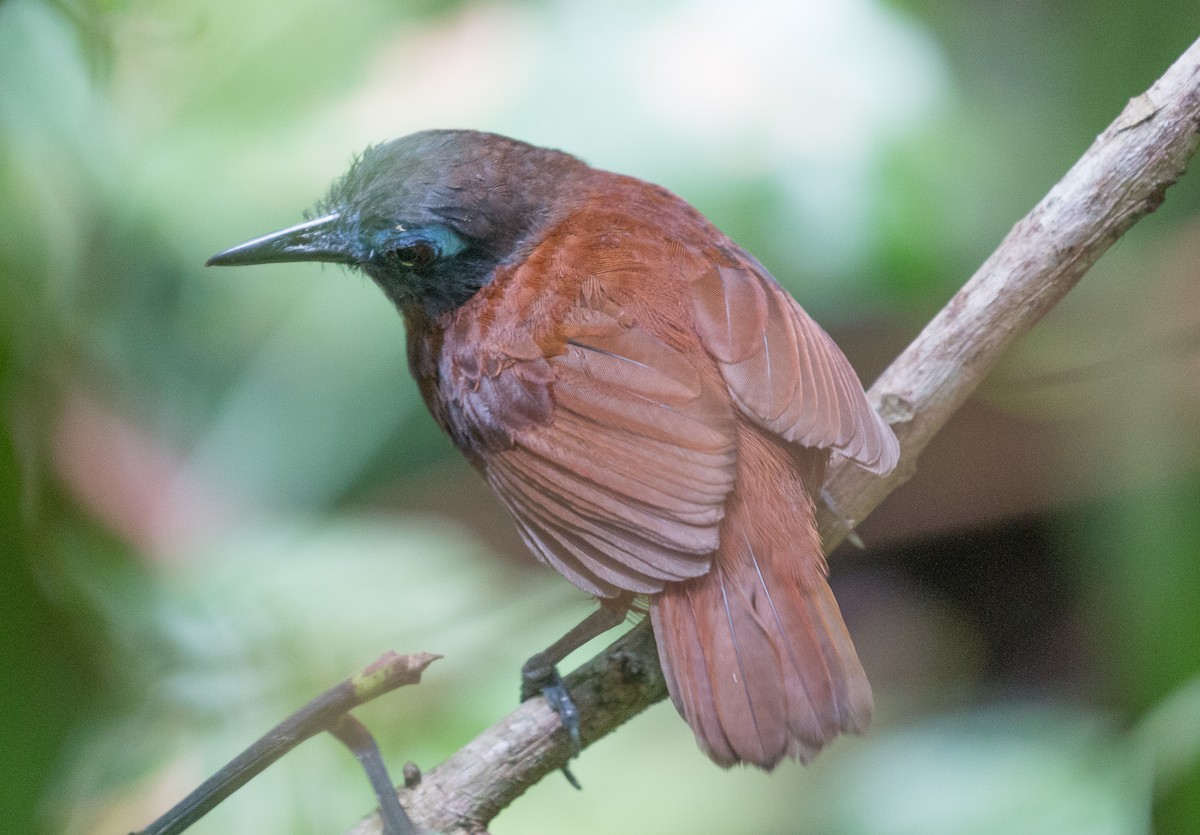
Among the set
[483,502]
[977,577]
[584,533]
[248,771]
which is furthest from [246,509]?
[977,577]

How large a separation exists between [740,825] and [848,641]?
917 mm

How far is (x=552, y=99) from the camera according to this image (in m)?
2.56

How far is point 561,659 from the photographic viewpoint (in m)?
1.71

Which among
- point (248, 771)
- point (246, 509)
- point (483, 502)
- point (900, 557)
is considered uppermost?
point (246, 509)

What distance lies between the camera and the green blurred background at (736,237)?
203cm

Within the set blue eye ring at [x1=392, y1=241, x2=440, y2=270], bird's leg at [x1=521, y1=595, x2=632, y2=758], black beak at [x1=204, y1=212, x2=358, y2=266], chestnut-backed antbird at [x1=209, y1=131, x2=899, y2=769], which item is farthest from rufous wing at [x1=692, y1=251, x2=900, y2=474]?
black beak at [x1=204, y1=212, x2=358, y2=266]

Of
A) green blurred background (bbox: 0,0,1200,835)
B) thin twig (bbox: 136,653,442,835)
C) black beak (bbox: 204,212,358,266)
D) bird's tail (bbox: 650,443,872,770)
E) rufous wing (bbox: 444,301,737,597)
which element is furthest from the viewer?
green blurred background (bbox: 0,0,1200,835)

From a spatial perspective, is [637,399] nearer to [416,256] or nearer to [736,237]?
[416,256]

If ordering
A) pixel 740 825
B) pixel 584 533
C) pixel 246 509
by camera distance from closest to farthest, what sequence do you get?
1. pixel 584 533
2. pixel 740 825
3. pixel 246 509

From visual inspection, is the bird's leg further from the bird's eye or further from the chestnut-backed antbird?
the bird's eye

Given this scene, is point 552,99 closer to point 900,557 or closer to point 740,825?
point 900,557

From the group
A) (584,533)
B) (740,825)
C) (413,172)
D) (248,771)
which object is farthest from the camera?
(740,825)

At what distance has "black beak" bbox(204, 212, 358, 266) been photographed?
1.81 m

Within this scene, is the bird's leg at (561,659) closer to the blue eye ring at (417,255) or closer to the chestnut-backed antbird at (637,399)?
the chestnut-backed antbird at (637,399)
